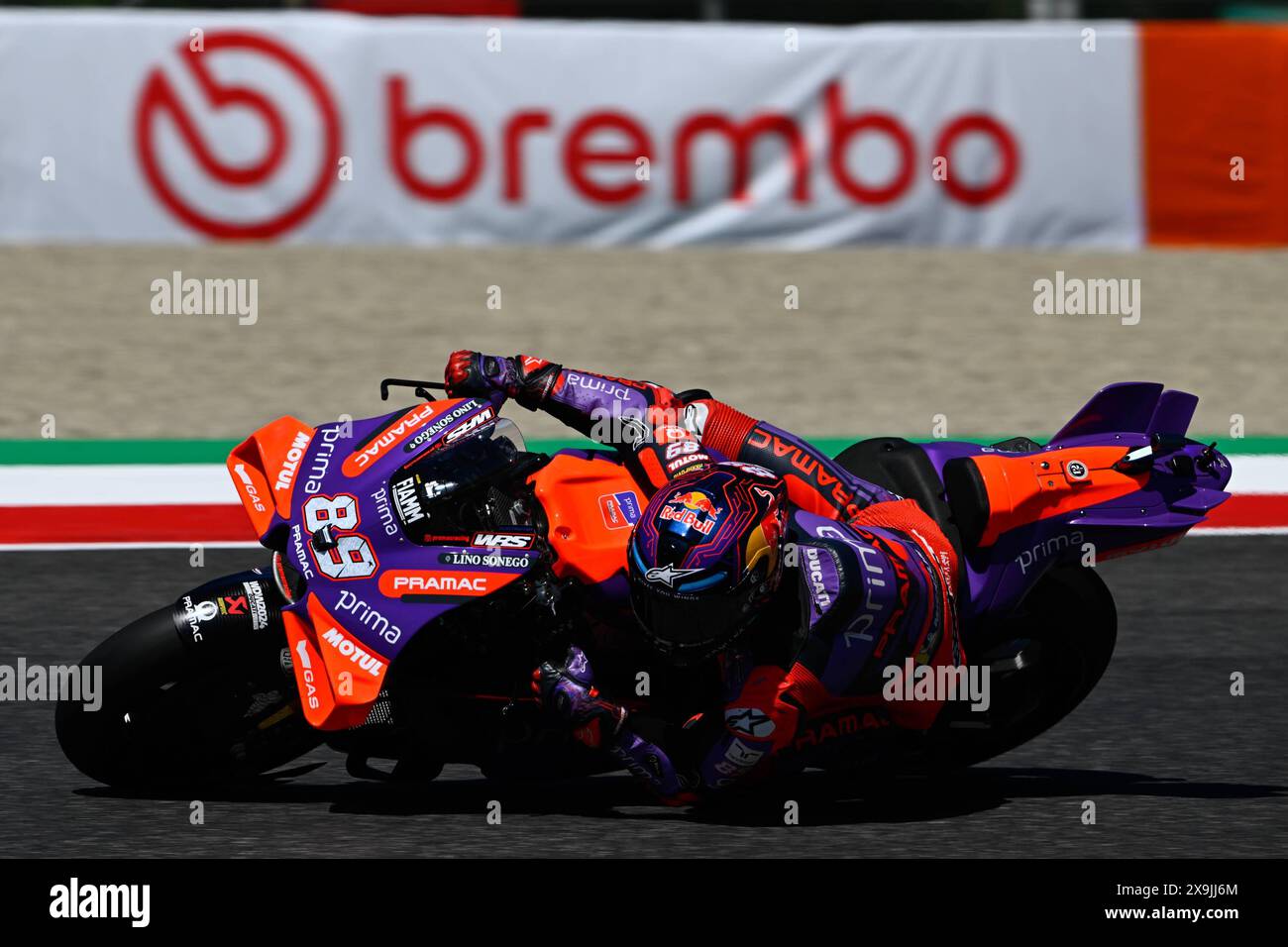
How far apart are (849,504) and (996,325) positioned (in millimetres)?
7695

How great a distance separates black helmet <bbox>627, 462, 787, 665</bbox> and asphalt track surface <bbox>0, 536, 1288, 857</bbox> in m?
0.61

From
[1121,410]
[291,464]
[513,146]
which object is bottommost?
[291,464]

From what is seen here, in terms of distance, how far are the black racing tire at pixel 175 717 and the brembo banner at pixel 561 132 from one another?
26.1 ft

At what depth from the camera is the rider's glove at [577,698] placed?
16.2 feet

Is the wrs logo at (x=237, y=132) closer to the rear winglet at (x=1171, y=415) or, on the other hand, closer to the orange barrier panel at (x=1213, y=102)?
the orange barrier panel at (x=1213, y=102)

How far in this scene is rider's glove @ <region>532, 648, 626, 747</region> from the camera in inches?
195

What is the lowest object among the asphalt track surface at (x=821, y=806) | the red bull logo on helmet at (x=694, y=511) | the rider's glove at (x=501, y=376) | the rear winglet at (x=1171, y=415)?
the asphalt track surface at (x=821, y=806)

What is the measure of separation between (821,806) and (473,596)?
1.20m

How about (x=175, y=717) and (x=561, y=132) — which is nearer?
(x=175, y=717)

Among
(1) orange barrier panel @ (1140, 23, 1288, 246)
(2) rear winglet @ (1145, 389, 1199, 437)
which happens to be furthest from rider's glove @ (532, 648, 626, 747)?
(1) orange barrier panel @ (1140, 23, 1288, 246)

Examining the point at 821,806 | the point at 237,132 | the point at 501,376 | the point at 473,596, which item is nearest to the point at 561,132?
the point at 237,132

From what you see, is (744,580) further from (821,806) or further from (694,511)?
(821,806)

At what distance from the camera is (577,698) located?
4938mm

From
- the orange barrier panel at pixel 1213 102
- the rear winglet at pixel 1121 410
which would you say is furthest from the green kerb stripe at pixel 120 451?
the rear winglet at pixel 1121 410
